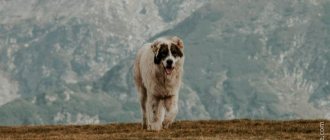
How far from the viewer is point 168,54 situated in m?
36.1

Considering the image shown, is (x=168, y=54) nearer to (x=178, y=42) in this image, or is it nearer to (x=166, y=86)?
(x=178, y=42)

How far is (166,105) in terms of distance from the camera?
37.2m

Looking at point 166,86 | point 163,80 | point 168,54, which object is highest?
point 168,54

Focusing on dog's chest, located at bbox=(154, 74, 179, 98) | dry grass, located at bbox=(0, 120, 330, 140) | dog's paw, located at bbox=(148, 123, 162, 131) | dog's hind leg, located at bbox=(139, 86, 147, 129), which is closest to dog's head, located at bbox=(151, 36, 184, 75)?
dog's chest, located at bbox=(154, 74, 179, 98)

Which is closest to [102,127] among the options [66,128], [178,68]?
[66,128]

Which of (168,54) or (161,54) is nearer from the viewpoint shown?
(168,54)

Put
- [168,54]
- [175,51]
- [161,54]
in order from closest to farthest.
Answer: [168,54]
[175,51]
[161,54]

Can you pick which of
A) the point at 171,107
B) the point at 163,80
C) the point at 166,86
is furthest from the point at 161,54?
the point at 171,107

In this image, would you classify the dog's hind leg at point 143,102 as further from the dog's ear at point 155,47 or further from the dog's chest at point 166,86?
the dog's ear at point 155,47

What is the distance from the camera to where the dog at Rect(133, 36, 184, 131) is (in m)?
36.2

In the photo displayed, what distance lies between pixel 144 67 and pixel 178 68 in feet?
7.96

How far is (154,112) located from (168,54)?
108 inches

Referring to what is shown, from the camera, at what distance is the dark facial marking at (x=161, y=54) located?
3612 cm

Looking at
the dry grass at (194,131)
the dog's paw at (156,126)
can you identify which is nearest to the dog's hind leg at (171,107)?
the dog's paw at (156,126)
